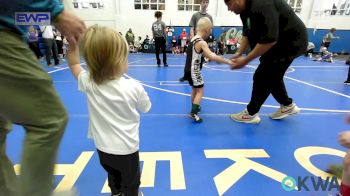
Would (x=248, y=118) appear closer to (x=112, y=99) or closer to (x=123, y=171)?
(x=123, y=171)

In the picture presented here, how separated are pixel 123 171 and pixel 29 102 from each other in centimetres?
75

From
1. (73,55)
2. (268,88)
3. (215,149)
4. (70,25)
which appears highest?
(70,25)

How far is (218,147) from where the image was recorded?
2648 mm

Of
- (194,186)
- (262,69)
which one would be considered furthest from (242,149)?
(262,69)

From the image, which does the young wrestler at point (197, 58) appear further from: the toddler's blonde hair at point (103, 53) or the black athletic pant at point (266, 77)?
the toddler's blonde hair at point (103, 53)

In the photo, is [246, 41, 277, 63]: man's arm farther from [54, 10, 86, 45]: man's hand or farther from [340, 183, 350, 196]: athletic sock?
[54, 10, 86, 45]: man's hand

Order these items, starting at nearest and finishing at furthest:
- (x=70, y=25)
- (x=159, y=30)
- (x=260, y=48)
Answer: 1. (x=70, y=25)
2. (x=260, y=48)
3. (x=159, y=30)

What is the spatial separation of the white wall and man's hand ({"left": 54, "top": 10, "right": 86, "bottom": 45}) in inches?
641

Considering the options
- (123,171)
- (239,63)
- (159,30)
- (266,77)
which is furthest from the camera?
(159,30)

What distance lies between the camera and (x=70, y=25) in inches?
49.9

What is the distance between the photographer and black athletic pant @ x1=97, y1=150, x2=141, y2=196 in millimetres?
1511

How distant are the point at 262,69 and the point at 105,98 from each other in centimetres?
242

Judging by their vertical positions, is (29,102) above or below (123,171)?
above

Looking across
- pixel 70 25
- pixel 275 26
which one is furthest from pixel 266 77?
pixel 70 25
